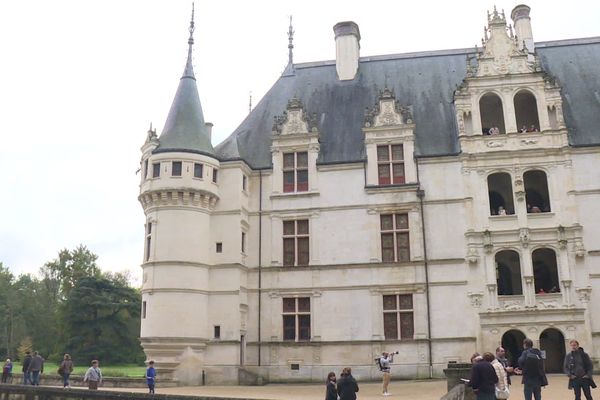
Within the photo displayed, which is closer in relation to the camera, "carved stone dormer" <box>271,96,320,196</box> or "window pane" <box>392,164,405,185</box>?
"window pane" <box>392,164,405,185</box>

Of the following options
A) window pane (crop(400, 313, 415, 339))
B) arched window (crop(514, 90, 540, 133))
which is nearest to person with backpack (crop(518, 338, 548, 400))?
window pane (crop(400, 313, 415, 339))

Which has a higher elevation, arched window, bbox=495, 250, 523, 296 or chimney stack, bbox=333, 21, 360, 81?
chimney stack, bbox=333, 21, 360, 81

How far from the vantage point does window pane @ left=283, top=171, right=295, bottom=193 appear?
25812mm

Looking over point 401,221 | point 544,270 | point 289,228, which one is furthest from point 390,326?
point 544,270

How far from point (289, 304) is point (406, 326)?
16.5ft

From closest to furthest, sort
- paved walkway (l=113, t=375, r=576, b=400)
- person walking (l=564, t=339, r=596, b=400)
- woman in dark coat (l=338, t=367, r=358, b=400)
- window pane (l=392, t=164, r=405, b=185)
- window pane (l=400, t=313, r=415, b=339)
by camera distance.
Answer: woman in dark coat (l=338, t=367, r=358, b=400)
person walking (l=564, t=339, r=596, b=400)
paved walkway (l=113, t=375, r=576, b=400)
window pane (l=400, t=313, r=415, b=339)
window pane (l=392, t=164, r=405, b=185)

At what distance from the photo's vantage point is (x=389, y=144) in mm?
25375

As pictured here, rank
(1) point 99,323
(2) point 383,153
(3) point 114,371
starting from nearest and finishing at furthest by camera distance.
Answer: (2) point 383,153, (3) point 114,371, (1) point 99,323

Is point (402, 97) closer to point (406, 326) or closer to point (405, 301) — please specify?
point (405, 301)

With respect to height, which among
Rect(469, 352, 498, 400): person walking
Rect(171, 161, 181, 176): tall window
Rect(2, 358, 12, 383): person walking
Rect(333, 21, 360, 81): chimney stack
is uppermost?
Rect(333, 21, 360, 81): chimney stack

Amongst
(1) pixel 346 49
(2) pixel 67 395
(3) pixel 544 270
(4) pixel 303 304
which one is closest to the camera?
(2) pixel 67 395

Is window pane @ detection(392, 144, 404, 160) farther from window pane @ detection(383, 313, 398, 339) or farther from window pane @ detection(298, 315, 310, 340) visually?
window pane @ detection(298, 315, 310, 340)

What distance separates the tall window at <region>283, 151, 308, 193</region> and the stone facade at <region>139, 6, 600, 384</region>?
0.22 ft

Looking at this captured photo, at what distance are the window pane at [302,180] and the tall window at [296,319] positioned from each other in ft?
16.2
